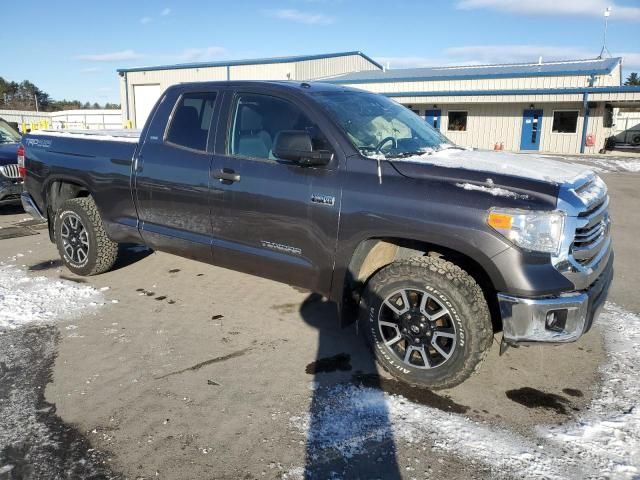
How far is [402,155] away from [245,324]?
2.02 metres

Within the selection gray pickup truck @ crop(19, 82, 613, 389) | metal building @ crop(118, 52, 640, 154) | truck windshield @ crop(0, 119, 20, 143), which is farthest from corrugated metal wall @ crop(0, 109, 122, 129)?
gray pickup truck @ crop(19, 82, 613, 389)

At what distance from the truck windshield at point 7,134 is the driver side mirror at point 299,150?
8327 millimetres

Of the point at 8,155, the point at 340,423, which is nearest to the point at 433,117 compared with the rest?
the point at 8,155

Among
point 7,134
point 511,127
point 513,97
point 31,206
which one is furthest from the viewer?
point 511,127

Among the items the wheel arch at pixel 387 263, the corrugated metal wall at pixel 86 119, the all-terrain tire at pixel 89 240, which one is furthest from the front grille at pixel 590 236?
the corrugated metal wall at pixel 86 119

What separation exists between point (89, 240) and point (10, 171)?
14.6 feet

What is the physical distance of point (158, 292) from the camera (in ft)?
17.1

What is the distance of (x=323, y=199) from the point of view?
3527 millimetres

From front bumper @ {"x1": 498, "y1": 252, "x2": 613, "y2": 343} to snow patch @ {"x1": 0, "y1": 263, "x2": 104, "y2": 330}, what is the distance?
376 centimetres

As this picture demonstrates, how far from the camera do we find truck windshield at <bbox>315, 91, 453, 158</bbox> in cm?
369

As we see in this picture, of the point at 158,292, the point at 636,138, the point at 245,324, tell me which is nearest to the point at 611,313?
the point at 245,324

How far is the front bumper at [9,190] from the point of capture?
8.54 meters

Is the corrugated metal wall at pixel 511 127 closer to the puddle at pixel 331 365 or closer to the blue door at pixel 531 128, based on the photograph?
the blue door at pixel 531 128

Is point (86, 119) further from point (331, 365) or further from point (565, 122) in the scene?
point (331, 365)
